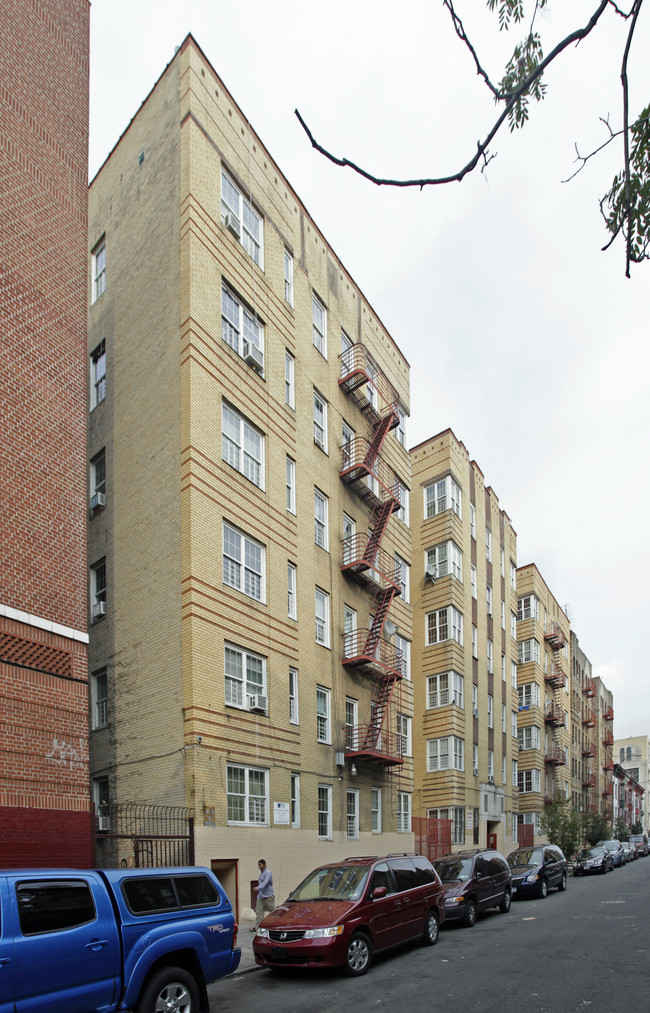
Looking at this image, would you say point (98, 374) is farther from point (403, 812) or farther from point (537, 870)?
point (537, 870)

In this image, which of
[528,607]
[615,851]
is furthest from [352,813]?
[528,607]

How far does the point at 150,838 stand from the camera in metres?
14.9

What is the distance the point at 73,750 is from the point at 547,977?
743 cm

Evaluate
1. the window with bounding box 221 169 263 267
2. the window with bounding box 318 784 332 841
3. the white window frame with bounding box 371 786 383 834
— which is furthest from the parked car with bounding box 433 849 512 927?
the window with bounding box 221 169 263 267

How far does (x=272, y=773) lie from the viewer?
65.5ft

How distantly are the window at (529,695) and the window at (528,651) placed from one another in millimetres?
1541

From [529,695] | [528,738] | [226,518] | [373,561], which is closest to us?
[226,518]

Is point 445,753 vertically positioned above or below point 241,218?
below

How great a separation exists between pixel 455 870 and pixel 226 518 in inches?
374

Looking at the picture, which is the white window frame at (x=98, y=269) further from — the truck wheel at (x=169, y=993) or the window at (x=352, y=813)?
the truck wheel at (x=169, y=993)

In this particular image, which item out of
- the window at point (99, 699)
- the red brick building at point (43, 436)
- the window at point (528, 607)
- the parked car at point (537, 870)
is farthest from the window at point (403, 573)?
the window at point (528, 607)

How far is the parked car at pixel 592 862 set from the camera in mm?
38344

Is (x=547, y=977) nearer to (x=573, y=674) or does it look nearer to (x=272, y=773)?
(x=272, y=773)

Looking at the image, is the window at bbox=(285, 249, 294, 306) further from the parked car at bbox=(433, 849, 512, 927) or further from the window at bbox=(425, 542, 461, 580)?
the window at bbox=(425, 542, 461, 580)
